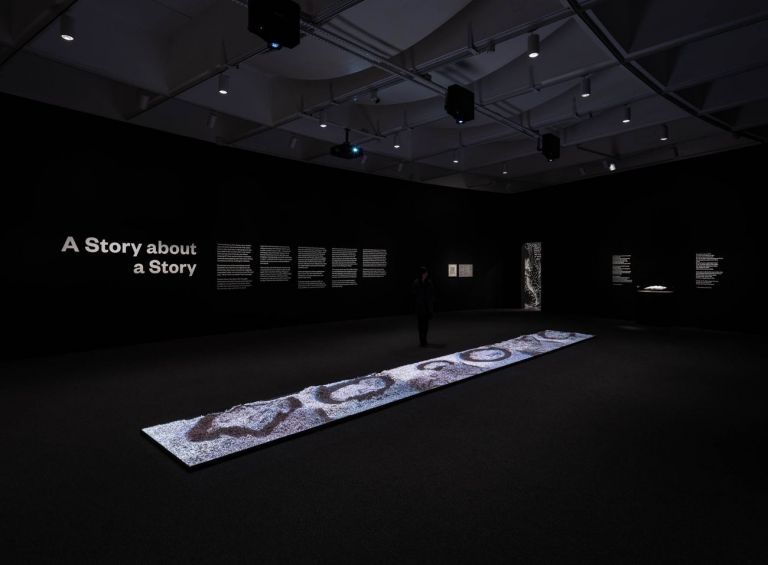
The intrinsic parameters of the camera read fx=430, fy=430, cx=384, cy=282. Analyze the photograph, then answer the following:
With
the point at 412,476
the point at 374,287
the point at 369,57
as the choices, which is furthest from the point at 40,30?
the point at 374,287

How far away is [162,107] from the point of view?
313 inches

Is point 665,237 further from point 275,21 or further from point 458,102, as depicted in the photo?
point 275,21

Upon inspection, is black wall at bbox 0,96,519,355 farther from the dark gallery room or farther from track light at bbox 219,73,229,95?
track light at bbox 219,73,229,95

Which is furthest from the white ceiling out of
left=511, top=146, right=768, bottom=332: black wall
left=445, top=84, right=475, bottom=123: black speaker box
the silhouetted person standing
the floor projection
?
the floor projection

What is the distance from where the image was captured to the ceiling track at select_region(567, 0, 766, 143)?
4.68m

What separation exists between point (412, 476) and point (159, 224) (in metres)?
7.72

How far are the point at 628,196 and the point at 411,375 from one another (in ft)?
32.6

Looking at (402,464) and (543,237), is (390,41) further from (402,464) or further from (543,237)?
(543,237)

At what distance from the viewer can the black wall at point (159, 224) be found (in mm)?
7133

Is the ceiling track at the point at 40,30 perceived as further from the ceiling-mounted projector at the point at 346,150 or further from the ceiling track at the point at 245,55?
the ceiling-mounted projector at the point at 346,150

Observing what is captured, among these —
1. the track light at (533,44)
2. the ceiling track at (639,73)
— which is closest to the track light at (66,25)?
the track light at (533,44)

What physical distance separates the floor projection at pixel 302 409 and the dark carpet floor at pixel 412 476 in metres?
0.17

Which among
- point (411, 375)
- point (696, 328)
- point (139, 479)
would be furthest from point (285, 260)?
point (696, 328)

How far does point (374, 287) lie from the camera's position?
1255 centimetres
